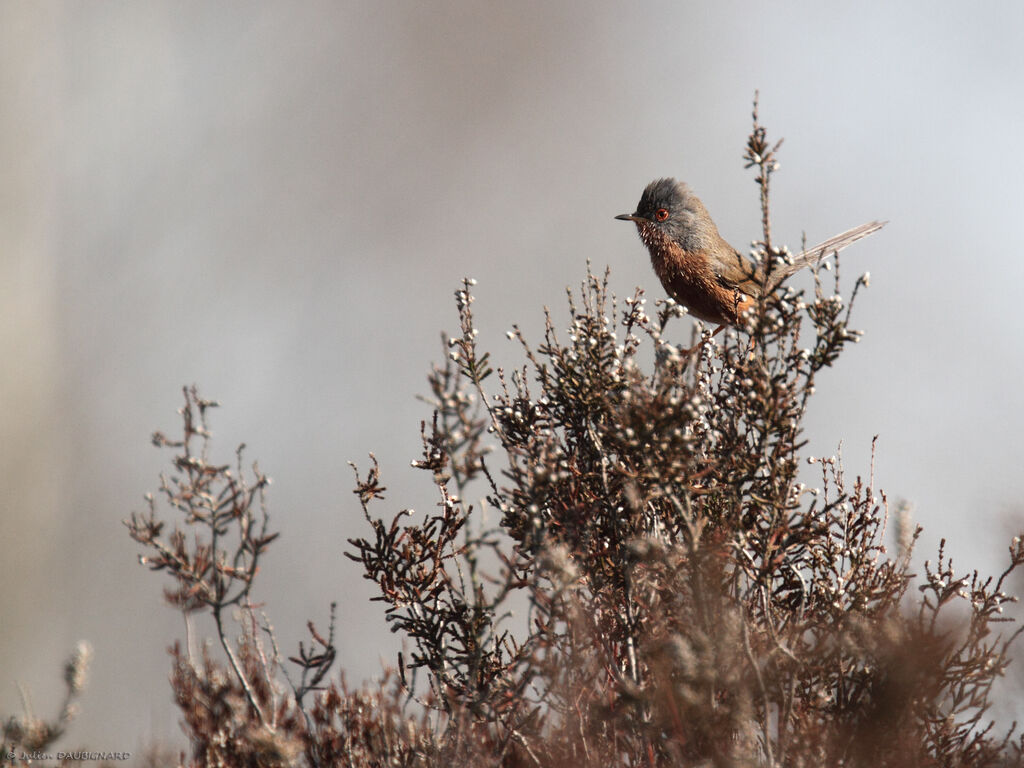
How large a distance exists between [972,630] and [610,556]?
94 cm

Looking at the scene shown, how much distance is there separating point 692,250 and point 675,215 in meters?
0.26

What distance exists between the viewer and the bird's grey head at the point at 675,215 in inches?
160

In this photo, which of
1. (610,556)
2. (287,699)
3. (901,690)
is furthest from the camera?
(287,699)

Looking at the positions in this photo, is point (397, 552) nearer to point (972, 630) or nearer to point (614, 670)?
point (614, 670)

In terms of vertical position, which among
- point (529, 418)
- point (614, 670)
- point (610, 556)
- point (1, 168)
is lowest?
point (614, 670)

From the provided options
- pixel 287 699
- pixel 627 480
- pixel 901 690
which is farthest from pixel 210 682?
pixel 901 690

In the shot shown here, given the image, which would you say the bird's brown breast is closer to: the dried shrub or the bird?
the bird

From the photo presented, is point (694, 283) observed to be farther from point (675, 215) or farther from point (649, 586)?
point (649, 586)

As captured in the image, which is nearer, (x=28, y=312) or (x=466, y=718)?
(x=466, y=718)

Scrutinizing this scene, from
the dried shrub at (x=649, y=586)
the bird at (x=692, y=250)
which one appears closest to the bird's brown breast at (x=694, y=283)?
the bird at (x=692, y=250)

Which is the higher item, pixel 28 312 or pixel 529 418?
pixel 28 312

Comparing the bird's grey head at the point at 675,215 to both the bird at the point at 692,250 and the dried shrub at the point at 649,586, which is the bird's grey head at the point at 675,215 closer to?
the bird at the point at 692,250

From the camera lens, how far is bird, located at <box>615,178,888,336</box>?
3.86 m

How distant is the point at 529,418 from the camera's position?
2248 millimetres
